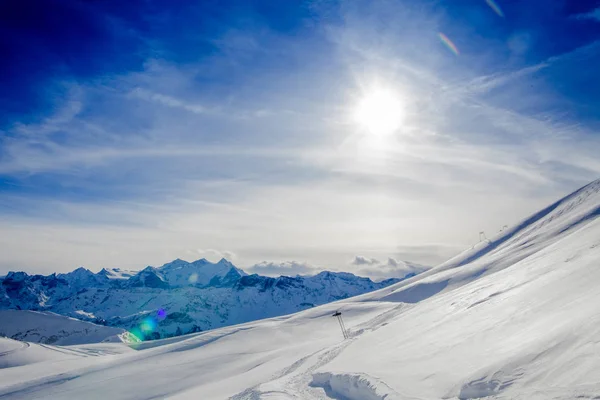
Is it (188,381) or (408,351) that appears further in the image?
(188,381)

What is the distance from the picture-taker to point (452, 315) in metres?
27.7

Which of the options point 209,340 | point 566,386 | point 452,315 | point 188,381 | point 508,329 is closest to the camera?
point 566,386

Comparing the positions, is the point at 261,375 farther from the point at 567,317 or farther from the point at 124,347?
the point at 124,347

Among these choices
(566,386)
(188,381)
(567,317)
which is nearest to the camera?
(566,386)

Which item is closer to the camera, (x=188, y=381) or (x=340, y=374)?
(x=340, y=374)

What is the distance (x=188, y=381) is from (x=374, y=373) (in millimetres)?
29141

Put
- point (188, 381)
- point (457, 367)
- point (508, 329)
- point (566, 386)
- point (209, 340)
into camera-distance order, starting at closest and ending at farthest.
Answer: point (566, 386), point (457, 367), point (508, 329), point (188, 381), point (209, 340)

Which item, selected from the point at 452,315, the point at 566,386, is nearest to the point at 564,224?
the point at 452,315

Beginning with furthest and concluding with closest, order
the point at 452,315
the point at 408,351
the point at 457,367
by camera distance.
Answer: the point at 452,315 < the point at 408,351 < the point at 457,367

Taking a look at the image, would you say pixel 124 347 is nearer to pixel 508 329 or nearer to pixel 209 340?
pixel 209 340

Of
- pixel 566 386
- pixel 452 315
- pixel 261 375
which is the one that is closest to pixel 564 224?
pixel 452 315

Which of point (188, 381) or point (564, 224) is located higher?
point (564, 224)

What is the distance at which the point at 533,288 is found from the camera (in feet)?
76.7

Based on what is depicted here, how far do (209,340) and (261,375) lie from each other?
37093mm
